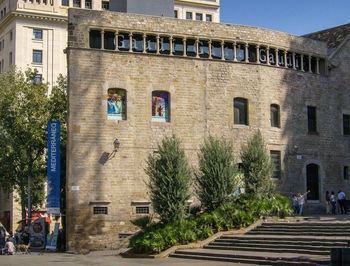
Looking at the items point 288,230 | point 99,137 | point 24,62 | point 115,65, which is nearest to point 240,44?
point 115,65

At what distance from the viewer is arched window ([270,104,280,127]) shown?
33.3 metres

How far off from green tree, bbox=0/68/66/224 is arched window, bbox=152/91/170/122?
8.96 meters

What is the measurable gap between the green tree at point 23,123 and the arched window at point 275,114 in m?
13.4

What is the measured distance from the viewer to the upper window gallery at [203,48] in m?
29.9

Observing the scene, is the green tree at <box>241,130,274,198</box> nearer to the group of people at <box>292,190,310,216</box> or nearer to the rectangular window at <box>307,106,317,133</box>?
the group of people at <box>292,190,310,216</box>

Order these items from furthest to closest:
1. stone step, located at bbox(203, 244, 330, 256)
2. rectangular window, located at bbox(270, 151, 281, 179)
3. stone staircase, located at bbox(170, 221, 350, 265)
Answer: rectangular window, located at bbox(270, 151, 281, 179) → stone step, located at bbox(203, 244, 330, 256) → stone staircase, located at bbox(170, 221, 350, 265)

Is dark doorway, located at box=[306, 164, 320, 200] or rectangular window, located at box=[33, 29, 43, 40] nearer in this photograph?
dark doorway, located at box=[306, 164, 320, 200]

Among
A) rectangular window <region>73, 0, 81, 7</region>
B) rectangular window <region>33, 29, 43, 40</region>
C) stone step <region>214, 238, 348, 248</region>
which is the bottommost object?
stone step <region>214, 238, 348, 248</region>

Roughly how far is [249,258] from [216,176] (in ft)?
22.5

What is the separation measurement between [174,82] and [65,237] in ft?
32.8

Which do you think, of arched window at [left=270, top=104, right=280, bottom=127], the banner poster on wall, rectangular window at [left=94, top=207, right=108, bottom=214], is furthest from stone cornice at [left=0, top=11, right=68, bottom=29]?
rectangular window at [left=94, top=207, right=108, bottom=214]

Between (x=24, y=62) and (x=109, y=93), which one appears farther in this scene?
(x=24, y=62)

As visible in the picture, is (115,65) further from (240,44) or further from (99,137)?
(240,44)

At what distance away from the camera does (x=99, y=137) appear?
28797 mm
